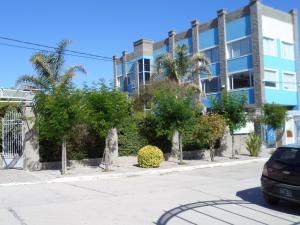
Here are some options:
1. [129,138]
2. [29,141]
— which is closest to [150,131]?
[129,138]

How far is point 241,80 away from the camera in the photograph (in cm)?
3812

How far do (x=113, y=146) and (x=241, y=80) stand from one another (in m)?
21.4

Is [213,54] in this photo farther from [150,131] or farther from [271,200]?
[271,200]

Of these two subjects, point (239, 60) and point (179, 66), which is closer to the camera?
point (179, 66)

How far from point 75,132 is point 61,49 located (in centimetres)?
1224

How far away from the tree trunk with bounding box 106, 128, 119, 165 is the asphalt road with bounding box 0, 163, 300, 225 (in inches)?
183

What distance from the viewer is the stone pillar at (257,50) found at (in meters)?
35.6

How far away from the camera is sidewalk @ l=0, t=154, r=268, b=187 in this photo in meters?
15.1

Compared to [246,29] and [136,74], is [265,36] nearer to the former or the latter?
[246,29]

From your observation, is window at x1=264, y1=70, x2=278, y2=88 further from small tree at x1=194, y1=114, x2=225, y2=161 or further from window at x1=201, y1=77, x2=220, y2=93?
small tree at x1=194, y1=114, x2=225, y2=161

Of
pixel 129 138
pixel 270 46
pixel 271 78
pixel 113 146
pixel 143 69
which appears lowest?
pixel 113 146

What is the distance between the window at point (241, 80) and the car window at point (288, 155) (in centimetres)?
2713

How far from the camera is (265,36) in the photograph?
1432 inches

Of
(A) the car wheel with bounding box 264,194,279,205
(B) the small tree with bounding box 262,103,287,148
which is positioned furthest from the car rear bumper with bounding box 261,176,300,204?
(B) the small tree with bounding box 262,103,287,148
